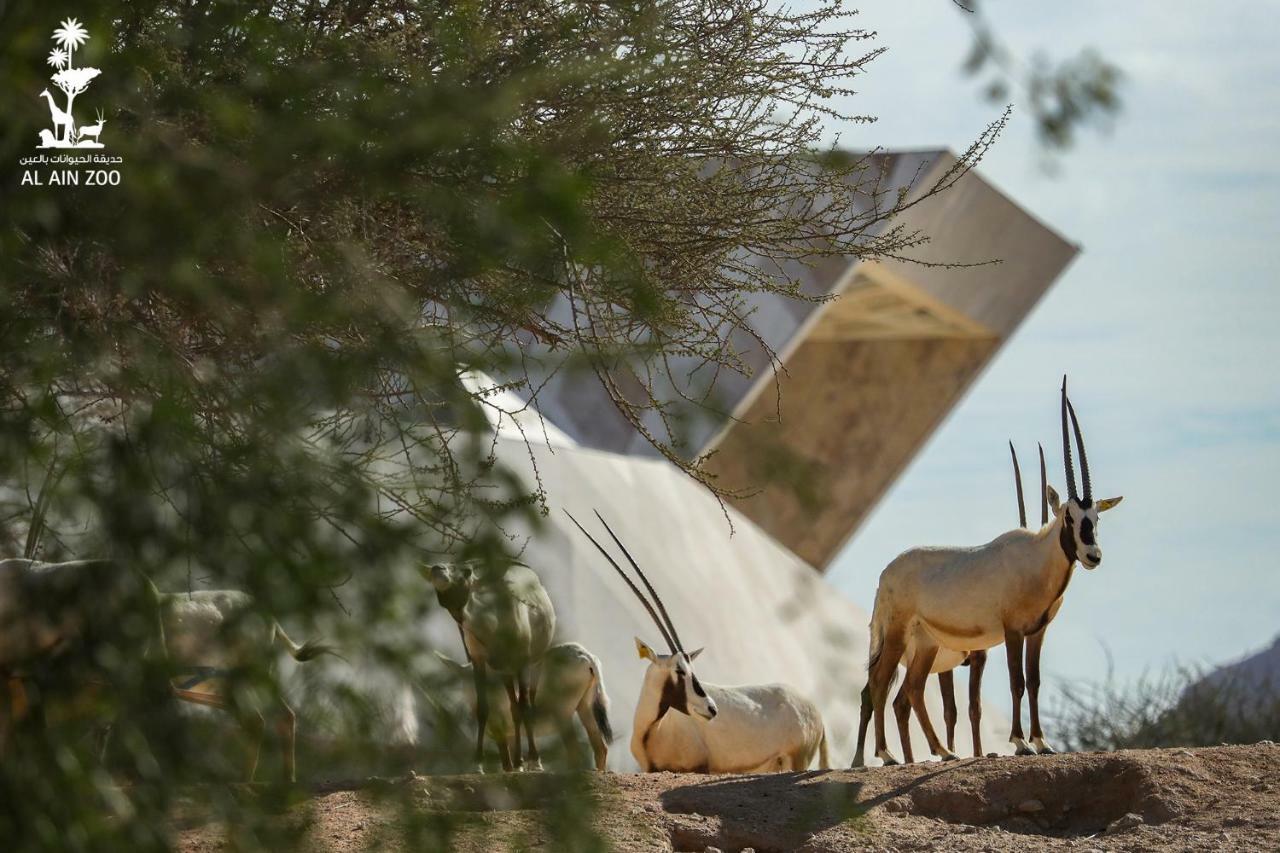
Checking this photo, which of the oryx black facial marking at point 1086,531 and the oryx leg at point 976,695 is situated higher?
the oryx black facial marking at point 1086,531

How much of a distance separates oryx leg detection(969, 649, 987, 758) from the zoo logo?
4819mm

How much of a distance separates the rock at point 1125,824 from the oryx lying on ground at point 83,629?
4.05 meters

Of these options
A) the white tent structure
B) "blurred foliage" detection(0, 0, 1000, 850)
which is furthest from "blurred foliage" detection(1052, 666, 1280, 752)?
"blurred foliage" detection(0, 0, 1000, 850)

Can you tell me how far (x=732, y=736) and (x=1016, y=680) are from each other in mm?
1500

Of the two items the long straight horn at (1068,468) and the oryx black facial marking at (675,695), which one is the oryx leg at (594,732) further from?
the long straight horn at (1068,468)

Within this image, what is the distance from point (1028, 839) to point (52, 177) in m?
4.26

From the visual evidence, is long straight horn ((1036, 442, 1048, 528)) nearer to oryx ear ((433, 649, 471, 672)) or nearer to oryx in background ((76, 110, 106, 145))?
oryx ear ((433, 649, 471, 672))

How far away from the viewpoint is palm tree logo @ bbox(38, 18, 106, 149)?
288cm

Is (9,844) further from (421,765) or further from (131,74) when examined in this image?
(131,74)

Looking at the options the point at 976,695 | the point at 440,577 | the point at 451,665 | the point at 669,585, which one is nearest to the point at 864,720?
the point at 976,695

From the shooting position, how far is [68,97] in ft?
10.2

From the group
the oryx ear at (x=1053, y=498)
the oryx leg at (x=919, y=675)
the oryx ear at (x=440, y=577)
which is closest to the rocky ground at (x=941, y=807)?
the oryx leg at (x=919, y=675)

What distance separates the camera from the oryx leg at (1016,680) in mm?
6453

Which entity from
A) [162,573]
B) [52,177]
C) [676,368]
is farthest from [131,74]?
[676,368]
